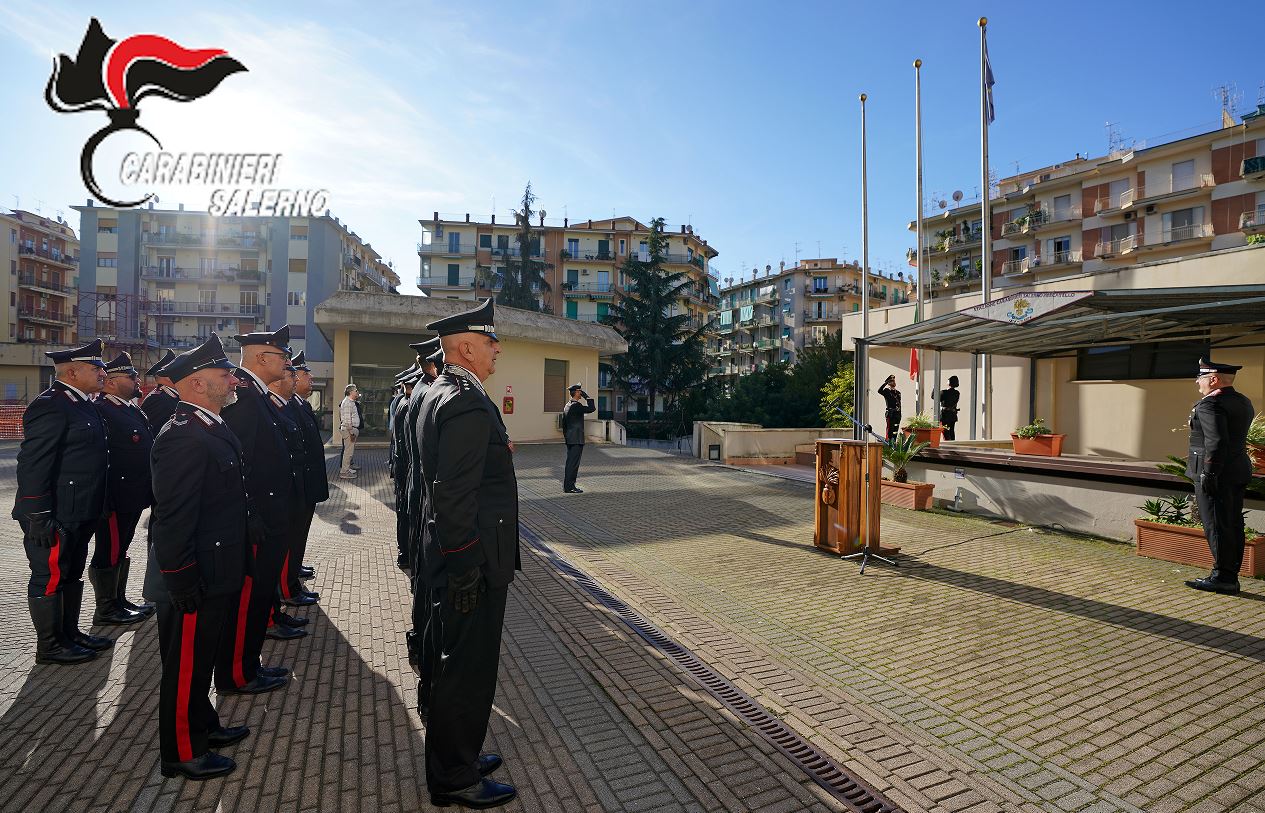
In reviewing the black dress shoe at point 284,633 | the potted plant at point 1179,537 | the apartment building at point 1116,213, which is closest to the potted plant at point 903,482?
the potted plant at point 1179,537

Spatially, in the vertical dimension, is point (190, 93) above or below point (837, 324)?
below

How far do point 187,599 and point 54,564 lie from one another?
223 centimetres

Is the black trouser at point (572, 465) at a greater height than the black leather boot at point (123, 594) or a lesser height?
greater

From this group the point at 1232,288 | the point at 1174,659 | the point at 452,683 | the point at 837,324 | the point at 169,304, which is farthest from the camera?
the point at 837,324

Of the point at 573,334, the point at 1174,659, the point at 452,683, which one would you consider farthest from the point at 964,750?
the point at 573,334

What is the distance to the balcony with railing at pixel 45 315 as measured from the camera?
197ft

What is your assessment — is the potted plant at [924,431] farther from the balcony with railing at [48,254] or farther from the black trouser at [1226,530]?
the balcony with railing at [48,254]

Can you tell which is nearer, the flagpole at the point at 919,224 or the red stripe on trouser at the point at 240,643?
the red stripe on trouser at the point at 240,643

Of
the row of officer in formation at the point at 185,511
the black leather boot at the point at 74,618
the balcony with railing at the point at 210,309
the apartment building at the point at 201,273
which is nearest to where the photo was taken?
the row of officer in formation at the point at 185,511

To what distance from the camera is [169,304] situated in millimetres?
58031

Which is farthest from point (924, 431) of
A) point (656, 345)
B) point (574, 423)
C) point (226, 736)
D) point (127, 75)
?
point (656, 345)

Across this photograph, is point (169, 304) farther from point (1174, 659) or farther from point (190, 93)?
point (1174, 659)

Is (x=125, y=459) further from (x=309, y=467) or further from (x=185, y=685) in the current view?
(x=185, y=685)

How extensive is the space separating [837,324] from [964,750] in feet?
230
